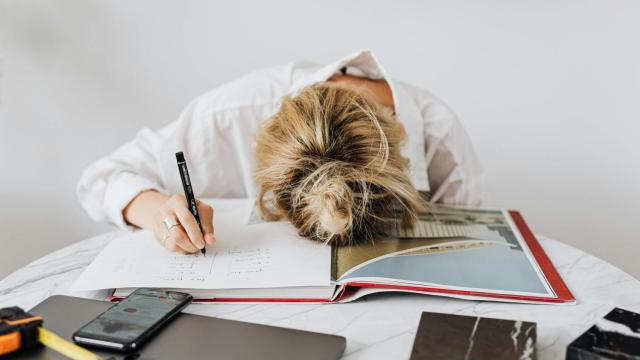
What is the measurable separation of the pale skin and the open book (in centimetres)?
2

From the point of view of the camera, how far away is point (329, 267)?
78 cm

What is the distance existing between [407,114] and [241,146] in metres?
0.33

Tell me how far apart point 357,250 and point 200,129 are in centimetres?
48

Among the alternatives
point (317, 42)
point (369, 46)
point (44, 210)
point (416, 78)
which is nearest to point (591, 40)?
point (416, 78)

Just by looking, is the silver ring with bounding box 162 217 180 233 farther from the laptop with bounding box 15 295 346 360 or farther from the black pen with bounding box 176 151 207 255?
the laptop with bounding box 15 295 346 360

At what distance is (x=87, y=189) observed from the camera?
114 centimetres

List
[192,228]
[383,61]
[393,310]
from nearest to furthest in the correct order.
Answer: [393,310] → [192,228] → [383,61]

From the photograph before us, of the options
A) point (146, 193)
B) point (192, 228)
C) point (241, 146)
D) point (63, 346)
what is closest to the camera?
point (63, 346)

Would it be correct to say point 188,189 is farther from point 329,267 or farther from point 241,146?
point 241,146

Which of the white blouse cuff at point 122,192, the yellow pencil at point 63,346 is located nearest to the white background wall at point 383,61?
the white blouse cuff at point 122,192

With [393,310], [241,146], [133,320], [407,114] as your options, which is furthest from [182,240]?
[407,114]

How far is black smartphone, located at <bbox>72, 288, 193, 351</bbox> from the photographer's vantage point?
1.99 ft

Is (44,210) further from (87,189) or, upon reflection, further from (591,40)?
(591,40)

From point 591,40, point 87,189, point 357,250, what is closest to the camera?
point 357,250
